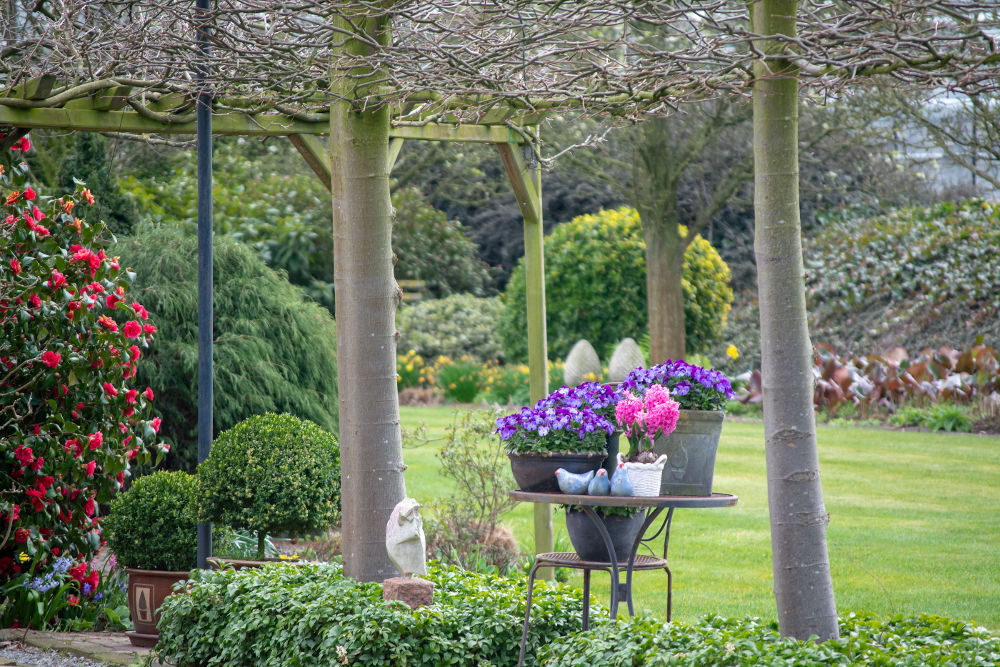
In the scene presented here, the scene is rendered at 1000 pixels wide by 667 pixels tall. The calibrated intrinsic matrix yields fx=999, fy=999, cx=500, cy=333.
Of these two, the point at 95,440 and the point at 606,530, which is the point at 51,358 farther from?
the point at 606,530

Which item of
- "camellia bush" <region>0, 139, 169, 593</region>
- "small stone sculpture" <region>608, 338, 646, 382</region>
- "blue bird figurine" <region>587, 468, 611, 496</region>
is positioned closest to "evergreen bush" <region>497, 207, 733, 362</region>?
"small stone sculpture" <region>608, 338, 646, 382</region>

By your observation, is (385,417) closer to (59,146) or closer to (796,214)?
(796,214)

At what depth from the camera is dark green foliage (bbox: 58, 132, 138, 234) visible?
7.71 m

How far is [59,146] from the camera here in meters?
10.3

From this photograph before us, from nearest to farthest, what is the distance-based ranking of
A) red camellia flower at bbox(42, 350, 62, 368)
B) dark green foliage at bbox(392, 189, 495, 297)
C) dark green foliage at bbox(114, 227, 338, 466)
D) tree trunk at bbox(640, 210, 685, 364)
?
red camellia flower at bbox(42, 350, 62, 368)
dark green foliage at bbox(114, 227, 338, 466)
tree trunk at bbox(640, 210, 685, 364)
dark green foliage at bbox(392, 189, 495, 297)

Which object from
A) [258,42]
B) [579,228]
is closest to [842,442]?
[579,228]

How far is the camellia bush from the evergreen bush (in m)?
9.45

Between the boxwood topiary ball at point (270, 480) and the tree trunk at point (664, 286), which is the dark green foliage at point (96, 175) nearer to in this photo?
the boxwood topiary ball at point (270, 480)

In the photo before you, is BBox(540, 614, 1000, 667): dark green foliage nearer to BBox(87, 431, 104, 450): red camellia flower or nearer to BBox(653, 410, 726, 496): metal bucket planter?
BBox(653, 410, 726, 496): metal bucket planter

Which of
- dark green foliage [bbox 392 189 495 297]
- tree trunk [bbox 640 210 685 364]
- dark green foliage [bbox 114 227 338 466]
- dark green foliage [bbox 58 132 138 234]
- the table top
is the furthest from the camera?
dark green foliage [bbox 392 189 495 297]

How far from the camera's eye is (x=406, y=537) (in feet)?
12.8

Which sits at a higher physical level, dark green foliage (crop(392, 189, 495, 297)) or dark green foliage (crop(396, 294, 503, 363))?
dark green foliage (crop(392, 189, 495, 297))

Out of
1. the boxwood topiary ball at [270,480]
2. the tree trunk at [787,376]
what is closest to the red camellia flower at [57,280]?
the boxwood topiary ball at [270,480]

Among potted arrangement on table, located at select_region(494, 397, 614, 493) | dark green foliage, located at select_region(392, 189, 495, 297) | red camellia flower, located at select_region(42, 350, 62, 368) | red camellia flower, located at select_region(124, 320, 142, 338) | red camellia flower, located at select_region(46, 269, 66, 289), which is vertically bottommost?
potted arrangement on table, located at select_region(494, 397, 614, 493)
